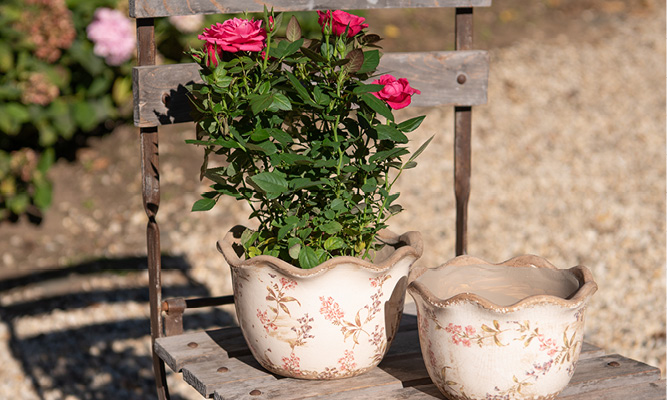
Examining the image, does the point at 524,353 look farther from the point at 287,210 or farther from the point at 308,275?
the point at 287,210

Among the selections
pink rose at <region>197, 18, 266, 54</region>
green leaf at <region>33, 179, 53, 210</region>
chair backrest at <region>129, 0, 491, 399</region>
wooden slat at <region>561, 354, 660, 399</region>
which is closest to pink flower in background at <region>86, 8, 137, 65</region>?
green leaf at <region>33, 179, 53, 210</region>

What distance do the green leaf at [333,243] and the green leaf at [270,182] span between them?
145 mm

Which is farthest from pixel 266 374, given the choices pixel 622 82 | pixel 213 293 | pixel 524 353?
pixel 622 82

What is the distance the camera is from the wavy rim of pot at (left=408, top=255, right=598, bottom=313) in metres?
1.40

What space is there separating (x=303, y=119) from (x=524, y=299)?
0.59 m

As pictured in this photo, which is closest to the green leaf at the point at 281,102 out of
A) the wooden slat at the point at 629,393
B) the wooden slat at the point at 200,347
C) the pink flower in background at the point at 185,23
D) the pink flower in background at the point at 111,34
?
the wooden slat at the point at 200,347

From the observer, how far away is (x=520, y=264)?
1703 mm

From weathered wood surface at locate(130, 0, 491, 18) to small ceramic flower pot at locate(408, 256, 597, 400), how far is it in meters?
0.79

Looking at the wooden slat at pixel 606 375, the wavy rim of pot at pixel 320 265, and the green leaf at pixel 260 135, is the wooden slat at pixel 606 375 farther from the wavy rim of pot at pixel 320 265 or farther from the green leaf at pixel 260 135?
the green leaf at pixel 260 135

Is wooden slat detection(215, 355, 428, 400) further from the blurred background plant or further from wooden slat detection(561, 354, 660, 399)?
the blurred background plant

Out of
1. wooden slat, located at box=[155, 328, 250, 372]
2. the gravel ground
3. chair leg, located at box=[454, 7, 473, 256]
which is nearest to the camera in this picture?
wooden slat, located at box=[155, 328, 250, 372]

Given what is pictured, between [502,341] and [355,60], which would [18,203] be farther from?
[502,341]

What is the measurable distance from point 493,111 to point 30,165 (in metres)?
2.93

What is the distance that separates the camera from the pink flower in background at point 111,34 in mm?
4082
